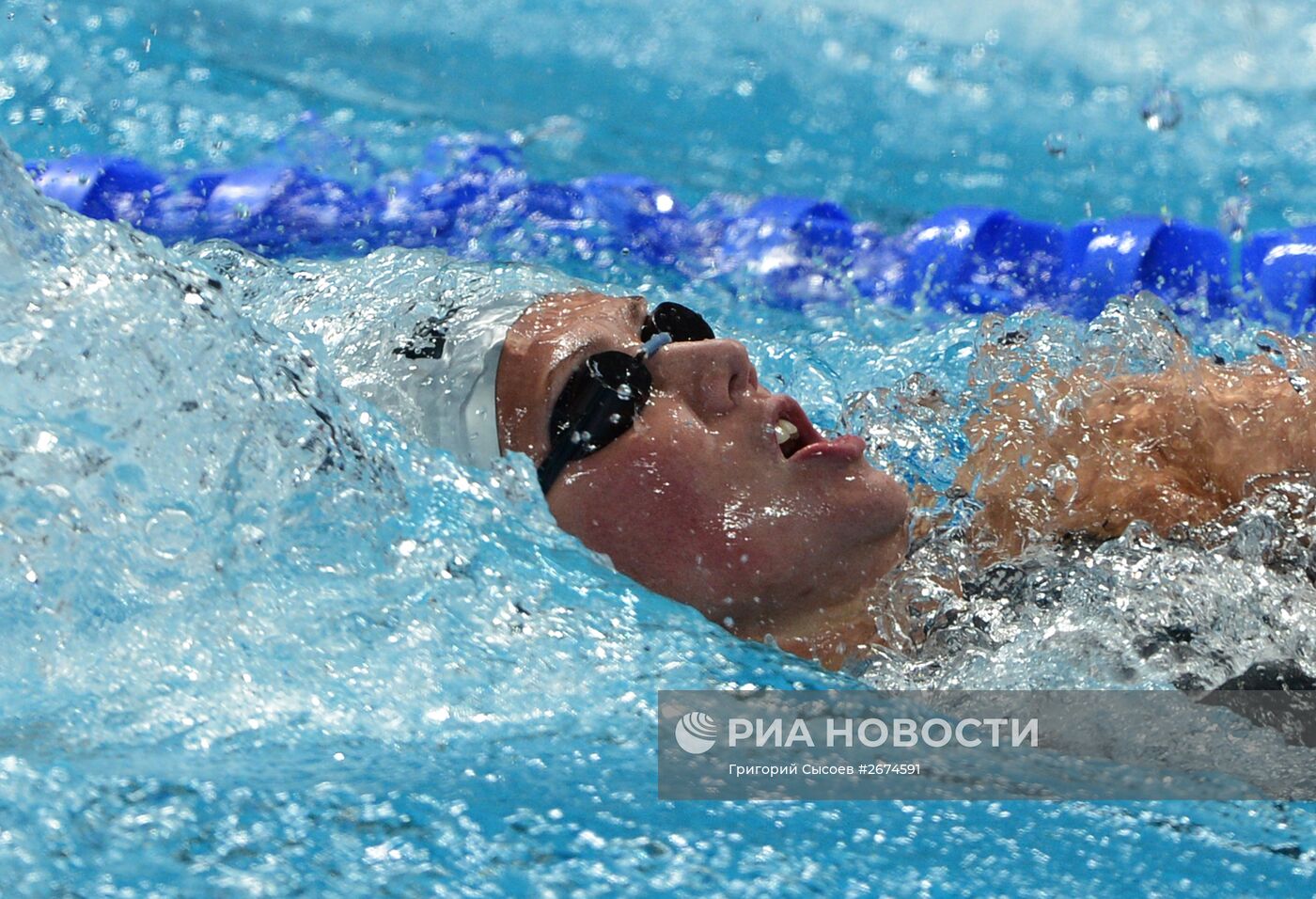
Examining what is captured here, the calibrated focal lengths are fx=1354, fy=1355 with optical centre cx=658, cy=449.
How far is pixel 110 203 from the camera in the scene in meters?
2.82

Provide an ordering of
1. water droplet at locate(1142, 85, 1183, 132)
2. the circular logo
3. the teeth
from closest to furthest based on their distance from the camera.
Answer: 1. the circular logo
2. the teeth
3. water droplet at locate(1142, 85, 1183, 132)

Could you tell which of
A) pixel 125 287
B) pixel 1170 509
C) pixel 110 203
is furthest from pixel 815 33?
pixel 125 287

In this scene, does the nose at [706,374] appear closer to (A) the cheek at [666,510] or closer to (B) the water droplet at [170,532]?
(A) the cheek at [666,510]

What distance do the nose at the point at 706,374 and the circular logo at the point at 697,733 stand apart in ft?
1.16

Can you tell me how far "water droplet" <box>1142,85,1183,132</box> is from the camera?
3551 millimetres

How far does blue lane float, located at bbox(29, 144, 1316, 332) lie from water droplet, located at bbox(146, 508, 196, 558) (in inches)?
59.0

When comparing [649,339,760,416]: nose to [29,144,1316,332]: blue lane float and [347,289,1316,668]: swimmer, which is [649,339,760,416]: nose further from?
[29,144,1316,332]: blue lane float

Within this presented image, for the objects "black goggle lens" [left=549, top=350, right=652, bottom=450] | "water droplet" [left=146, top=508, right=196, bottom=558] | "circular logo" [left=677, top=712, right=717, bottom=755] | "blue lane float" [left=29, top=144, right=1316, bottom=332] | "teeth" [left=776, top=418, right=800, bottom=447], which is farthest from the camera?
"blue lane float" [left=29, top=144, right=1316, bottom=332]

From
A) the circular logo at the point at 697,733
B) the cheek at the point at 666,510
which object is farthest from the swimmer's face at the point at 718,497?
the circular logo at the point at 697,733

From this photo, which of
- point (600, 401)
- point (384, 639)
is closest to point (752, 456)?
point (600, 401)

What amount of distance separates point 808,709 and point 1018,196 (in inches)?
91.7

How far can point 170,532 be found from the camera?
1378 millimetres

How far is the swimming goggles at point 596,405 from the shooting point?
1.48 meters

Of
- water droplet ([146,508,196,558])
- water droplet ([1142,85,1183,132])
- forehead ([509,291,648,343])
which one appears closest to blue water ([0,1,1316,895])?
water droplet ([146,508,196,558])
